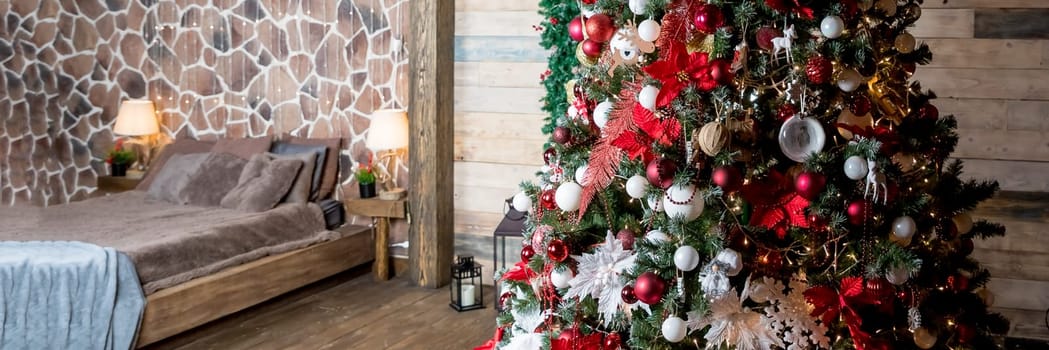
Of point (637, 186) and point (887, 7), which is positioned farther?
point (887, 7)

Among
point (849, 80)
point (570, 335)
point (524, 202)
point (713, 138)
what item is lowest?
point (570, 335)

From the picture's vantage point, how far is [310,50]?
5547mm

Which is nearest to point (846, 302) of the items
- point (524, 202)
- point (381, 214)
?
point (524, 202)

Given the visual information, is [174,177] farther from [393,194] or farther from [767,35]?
[767,35]

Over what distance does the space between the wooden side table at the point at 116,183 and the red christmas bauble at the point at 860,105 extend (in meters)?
5.12

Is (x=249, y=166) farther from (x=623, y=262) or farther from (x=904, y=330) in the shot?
(x=904, y=330)

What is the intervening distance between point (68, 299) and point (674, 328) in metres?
2.71

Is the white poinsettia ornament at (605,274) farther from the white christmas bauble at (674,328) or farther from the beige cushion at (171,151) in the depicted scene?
the beige cushion at (171,151)

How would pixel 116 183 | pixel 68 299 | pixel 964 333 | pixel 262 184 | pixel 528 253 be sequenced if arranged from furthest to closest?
pixel 116 183
pixel 262 184
pixel 68 299
pixel 528 253
pixel 964 333

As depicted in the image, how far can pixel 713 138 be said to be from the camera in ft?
6.43

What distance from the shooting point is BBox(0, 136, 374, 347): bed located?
389 cm

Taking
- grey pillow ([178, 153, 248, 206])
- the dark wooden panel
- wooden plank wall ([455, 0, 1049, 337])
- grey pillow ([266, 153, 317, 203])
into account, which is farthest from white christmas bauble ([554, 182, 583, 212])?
grey pillow ([178, 153, 248, 206])

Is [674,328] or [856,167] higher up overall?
[856,167]

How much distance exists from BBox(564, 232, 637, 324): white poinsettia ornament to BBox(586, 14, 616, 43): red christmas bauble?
1.73 ft
